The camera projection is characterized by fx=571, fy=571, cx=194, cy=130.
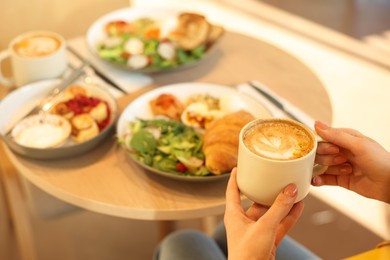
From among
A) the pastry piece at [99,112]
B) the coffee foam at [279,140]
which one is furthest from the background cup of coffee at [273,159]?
the pastry piece at [99,112]

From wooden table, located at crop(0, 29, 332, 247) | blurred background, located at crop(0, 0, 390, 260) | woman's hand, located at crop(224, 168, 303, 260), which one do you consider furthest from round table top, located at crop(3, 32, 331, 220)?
blurred background, located at crop(0, 0, 390, 260)

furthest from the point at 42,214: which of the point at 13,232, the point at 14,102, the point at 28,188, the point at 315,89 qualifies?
the point at 315,89

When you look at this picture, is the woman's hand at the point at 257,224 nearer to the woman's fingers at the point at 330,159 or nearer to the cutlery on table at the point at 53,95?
the woman's fingers at the point at 330,159

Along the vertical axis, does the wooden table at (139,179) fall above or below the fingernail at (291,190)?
below

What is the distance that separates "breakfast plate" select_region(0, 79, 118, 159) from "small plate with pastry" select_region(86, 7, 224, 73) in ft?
0.54

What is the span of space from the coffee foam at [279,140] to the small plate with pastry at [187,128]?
7.8 inches

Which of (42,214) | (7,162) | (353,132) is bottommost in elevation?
(42,214)

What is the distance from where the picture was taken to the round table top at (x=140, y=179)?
1120 millimetres

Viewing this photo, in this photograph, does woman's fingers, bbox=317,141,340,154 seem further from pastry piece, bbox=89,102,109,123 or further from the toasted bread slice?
the toasted bread slice

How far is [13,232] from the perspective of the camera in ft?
6.64

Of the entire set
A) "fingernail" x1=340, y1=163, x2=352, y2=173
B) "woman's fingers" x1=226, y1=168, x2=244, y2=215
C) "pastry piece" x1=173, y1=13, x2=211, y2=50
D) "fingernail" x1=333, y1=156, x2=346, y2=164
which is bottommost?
"pastry piece" x1=173, y1=13, x2=211, y2=50

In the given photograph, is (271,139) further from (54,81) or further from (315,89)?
(54,81)

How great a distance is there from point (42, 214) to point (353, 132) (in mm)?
933

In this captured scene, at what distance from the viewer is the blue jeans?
4.07 ft
